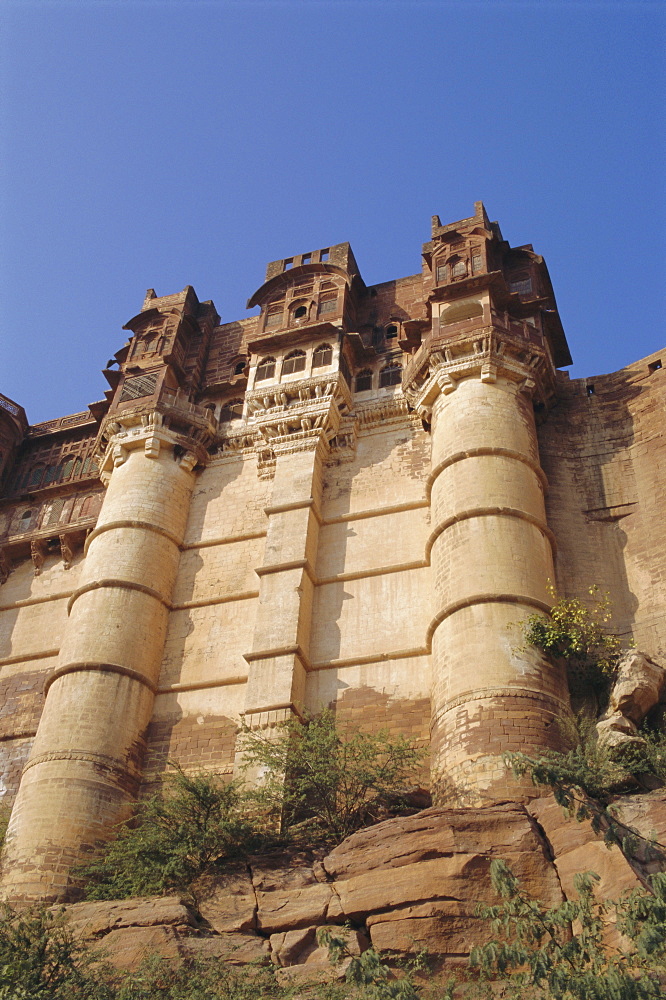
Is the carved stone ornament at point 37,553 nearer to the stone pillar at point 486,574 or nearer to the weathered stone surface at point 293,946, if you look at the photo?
the stone pillar at point 486,574

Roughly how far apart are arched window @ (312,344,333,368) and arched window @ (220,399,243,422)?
1.73 m

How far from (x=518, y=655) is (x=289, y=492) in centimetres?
547

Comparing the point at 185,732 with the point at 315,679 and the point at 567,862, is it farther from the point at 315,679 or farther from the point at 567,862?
the point at 567,862

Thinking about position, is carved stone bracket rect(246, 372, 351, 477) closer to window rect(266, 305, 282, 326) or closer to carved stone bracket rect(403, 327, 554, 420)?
carved stone bracket rect(403, 327, 554, 420)

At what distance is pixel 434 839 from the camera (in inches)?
415

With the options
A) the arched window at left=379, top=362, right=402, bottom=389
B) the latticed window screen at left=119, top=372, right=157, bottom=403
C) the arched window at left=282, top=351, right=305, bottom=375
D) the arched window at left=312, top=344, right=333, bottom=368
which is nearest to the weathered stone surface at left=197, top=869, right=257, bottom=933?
the arched window at left=379, top=362, right=402, bottom=389

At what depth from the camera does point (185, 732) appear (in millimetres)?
14914

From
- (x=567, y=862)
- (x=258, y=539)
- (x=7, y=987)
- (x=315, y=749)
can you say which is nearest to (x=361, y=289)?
(x=258, y=539)

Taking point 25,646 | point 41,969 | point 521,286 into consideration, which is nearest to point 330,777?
point 41,969

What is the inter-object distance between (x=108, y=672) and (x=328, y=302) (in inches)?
335

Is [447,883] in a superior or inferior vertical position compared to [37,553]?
inferior

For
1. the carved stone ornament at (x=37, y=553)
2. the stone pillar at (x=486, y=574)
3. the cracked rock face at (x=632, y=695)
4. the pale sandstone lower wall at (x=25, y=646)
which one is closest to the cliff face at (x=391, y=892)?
the stone pillar at (x=486, y=574)

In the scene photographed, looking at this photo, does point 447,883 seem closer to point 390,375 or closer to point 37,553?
point 390,375

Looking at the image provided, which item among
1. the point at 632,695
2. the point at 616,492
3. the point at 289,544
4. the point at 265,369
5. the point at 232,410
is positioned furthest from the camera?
the point at 232,410
